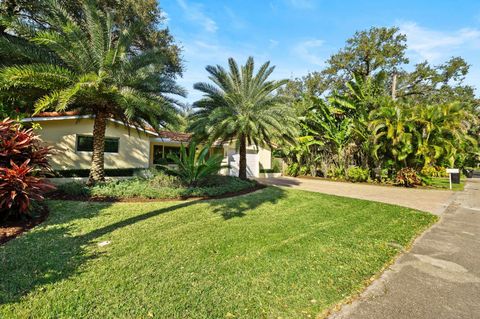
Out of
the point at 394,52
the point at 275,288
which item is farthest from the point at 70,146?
the point at 394,52

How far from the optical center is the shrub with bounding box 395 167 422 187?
14406 mm

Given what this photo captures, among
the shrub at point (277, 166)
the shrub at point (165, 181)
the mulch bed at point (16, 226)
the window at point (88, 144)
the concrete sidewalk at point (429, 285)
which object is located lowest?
the concrete sidewalk at point (429, 285)

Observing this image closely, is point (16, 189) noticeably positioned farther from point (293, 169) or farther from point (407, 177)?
point (293, 169)

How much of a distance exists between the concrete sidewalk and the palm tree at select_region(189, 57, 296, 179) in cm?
700

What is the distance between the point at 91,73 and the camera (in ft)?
26.2

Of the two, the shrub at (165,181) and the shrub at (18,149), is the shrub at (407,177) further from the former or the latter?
the shrub at (18,149)

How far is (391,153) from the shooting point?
1500 cm

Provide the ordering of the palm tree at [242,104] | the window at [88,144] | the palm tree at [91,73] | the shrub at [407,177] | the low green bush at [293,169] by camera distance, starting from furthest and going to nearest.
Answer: the low green bush at [293,169] → the shrub at [407,177] → the window at [88,144] → the palm tree at [242,104] → the palm tree at [91,73]

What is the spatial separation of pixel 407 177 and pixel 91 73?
647 inches

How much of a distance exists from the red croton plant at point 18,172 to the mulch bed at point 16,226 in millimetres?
198

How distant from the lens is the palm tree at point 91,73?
7457mm

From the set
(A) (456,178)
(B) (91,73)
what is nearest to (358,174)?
(A) (456,178)

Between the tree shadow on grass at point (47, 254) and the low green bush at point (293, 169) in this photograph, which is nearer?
the tree shadow on grass at point (47, 254)

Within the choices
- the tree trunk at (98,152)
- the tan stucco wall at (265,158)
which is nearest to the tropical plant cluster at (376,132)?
the tan stucco wall at (265,158)
